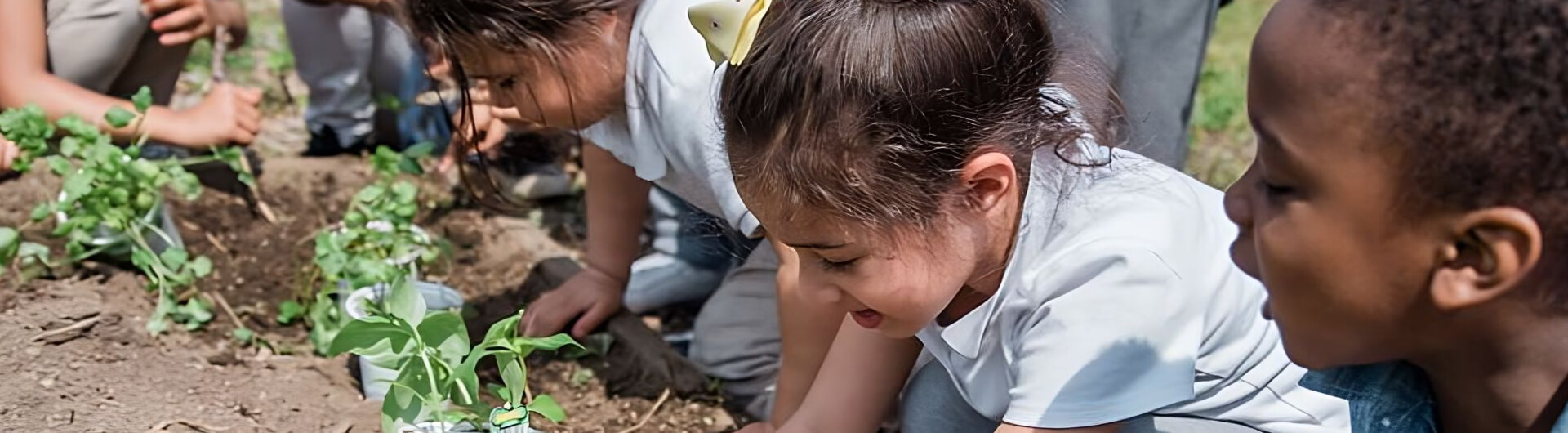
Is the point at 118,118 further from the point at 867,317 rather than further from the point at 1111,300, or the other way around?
the point at 1111,300

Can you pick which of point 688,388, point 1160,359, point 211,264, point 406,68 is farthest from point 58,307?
point 1160,359

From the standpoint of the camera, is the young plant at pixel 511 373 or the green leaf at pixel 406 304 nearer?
the young plant at pixel 511 373

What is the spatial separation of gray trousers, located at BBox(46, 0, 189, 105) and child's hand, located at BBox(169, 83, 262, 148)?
28 cm

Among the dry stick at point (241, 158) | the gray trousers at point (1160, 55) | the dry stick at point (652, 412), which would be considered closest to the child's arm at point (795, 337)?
the dry stick at point (652, 412)

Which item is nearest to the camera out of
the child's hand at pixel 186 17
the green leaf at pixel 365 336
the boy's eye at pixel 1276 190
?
the boy's eye at pixel 1276 190

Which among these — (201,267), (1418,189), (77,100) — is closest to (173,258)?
(201,267)

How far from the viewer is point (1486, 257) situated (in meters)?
1.01

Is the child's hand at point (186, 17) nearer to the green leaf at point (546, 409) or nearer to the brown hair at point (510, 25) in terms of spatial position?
the brown hair at point (510, 25)

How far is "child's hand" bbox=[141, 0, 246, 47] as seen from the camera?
2.66 meters

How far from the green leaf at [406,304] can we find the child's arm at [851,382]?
Answer: 0.45 m

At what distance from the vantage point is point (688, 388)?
218cm

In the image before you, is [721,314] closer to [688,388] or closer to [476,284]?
[688,388]

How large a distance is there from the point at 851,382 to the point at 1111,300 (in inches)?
16.0

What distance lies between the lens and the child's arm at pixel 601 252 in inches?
90.4
